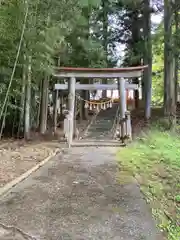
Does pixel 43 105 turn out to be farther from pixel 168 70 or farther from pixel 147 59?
pixel 147 59

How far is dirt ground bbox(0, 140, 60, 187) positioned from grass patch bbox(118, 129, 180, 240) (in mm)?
1729

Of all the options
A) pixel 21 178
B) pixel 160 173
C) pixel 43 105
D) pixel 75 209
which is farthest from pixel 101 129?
pixel 75 209

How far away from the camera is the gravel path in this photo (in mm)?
3145

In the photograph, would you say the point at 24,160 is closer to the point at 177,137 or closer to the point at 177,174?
the point at 177,174

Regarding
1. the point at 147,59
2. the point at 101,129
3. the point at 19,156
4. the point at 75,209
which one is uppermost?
the point at 147,59

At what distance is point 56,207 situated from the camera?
3840 mm

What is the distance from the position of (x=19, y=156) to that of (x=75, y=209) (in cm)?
369

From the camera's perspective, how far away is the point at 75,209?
3.79 metres

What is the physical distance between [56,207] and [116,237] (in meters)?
0.99

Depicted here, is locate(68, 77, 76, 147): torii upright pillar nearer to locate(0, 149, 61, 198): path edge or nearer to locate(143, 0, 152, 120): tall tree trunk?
locate(0, 149, 61, 198): path edge

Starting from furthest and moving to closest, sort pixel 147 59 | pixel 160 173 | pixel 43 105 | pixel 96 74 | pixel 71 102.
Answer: pixel 147 59 < pixel 43 105 < pixel 96 74 < pixel 71 102 < pixel 160 173

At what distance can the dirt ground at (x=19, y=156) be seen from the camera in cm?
554

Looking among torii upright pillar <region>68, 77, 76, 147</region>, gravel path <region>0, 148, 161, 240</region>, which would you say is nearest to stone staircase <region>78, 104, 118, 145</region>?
torii upright pillar <region>68, 77, 76, 147</region>

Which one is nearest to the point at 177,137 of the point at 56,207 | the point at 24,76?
the point at 24,76
